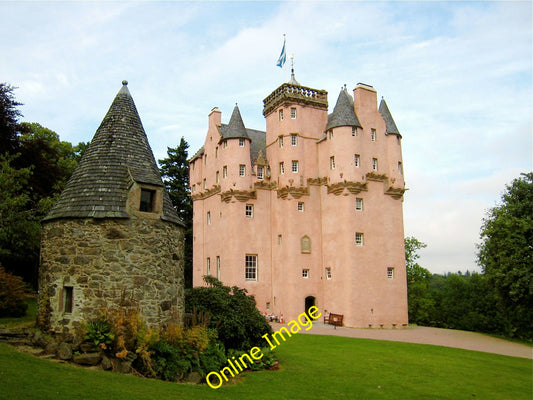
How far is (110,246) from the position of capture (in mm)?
14242

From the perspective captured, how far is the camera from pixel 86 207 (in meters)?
14.6

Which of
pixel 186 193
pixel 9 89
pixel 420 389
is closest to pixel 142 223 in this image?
pixel 420 389

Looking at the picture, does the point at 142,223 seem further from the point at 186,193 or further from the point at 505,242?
the point at 186,193

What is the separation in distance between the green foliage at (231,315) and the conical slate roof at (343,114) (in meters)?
19.0

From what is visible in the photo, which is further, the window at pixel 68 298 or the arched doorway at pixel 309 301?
the arched doorway at pixel 309 301

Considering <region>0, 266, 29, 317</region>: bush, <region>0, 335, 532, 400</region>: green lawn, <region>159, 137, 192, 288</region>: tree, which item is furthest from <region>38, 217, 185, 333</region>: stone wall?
<region>159, 137, 192, 288</region>: tree

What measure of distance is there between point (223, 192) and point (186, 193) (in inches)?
535

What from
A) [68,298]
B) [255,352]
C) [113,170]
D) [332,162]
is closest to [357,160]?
[332,162]

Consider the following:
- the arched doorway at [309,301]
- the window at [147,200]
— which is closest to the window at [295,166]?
the arched doorway at [309,301]

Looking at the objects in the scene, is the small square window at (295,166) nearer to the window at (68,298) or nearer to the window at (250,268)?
the window at (250,268)

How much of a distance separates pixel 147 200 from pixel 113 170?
1588mm

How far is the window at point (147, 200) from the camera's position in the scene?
15263 millimetres

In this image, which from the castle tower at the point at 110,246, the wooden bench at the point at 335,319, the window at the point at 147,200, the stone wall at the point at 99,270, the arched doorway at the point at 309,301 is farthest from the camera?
the arched doorway at the point at 309,301

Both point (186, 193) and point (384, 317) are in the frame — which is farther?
point (186, 193)
